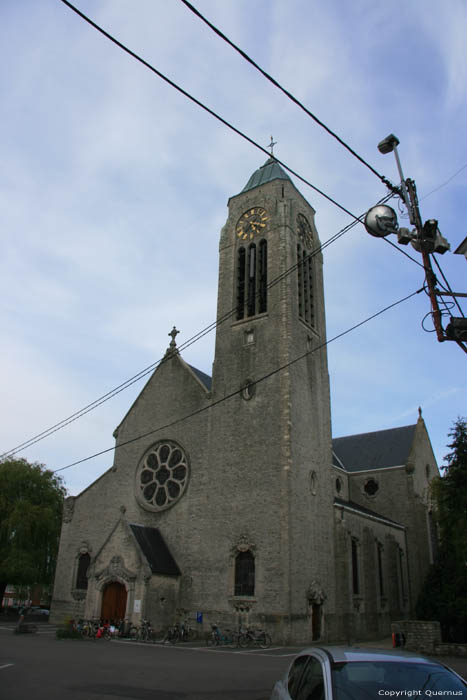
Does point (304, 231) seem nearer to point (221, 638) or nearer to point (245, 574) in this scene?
point (245, 574)

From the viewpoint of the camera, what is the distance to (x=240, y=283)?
30844mm

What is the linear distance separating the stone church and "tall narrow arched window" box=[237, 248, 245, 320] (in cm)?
9

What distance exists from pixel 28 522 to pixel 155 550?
35.9 ft

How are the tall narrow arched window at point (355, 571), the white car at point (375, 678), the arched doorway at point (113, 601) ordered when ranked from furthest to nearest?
the tall narrow arched window at point (355, 571) → the arched doorway at point (113, 601) → the white car at point (375, 678)

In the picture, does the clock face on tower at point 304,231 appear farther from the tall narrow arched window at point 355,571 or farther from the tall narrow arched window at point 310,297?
the tall narrow arched window at point 355,571

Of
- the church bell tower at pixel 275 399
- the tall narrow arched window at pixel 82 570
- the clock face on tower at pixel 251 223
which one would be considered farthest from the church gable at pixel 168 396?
the clock face on tower at pixel 251 223

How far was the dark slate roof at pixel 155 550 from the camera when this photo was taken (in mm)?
23895

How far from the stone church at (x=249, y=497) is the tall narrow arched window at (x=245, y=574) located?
6cm

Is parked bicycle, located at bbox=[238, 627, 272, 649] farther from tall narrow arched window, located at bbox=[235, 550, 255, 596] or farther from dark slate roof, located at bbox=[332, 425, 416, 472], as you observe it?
dark slate roof, located at bbox=[332, 425, 416, 472]

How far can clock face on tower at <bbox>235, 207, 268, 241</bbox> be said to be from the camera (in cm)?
3123

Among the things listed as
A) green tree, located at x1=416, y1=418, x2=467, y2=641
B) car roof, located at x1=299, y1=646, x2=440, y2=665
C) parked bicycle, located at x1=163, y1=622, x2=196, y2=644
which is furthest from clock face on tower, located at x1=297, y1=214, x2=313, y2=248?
car roof, located at x1=299, y1=646, x2=440, y2=665

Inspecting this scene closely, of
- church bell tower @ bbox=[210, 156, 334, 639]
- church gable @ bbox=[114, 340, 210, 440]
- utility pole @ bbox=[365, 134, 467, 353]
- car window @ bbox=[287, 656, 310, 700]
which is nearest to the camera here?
car window @ bbox=[287, 656, 310, 700]

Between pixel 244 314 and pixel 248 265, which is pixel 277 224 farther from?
pixel 244 314

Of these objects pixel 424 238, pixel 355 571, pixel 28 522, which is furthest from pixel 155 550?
pixel 424 238
